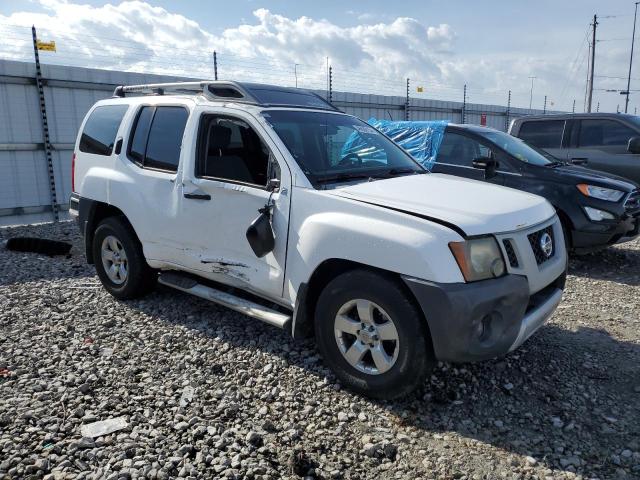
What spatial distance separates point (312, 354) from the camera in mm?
3883

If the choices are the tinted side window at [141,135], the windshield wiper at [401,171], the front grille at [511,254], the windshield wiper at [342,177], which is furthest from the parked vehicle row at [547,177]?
the tinted side window at [141,135]

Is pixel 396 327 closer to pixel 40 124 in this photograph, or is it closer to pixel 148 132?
pixel 148 132

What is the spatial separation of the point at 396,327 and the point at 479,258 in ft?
2.04

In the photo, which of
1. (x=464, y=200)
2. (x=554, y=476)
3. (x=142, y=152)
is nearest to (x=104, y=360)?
(x=142, y=152)

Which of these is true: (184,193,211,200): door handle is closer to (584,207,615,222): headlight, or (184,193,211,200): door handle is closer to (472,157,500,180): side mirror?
(472,157,500,180): side mirror

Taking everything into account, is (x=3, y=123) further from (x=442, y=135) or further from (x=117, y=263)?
(x=442, y=135)

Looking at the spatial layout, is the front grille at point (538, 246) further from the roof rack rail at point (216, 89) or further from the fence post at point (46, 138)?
the fence post at point (46, 138)

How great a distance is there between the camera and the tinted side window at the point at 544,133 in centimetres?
880

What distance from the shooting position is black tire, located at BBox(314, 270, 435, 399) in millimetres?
2930

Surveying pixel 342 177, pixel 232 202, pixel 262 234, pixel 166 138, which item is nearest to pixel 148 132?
pixel 166 138

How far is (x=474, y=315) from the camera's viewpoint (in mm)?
2766

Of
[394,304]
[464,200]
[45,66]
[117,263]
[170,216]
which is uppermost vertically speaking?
[45,66]

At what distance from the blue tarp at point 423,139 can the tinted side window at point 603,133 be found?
292 centimetres

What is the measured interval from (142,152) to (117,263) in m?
Result: 1.18
